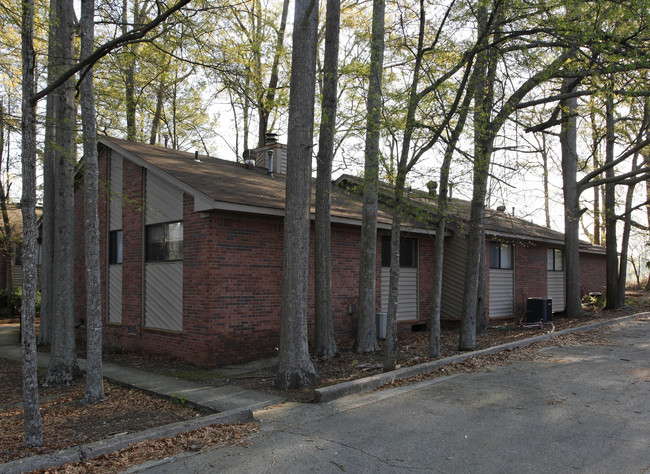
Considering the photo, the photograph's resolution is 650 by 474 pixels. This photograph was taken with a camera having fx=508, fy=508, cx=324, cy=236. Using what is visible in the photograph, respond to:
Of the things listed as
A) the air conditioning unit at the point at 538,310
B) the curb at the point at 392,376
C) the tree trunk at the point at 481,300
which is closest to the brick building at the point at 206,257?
the tree trunk at the point at 481,300

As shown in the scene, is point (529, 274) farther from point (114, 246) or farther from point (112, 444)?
point (112, 444)

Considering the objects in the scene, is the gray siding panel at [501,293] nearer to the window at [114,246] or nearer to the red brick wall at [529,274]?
the red brick wall at [529,274]

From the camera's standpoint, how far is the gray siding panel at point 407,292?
1455 cm

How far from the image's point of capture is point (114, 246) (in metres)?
13.5

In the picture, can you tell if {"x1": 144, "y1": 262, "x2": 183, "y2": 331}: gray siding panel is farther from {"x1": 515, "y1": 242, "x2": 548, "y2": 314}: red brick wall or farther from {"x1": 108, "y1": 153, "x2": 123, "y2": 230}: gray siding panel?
{"x1": 515, "y1": 242, "x2": 548, "y2": 314}: red brick wall

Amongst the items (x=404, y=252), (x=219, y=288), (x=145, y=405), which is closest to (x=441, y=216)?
(x=219, y=288)

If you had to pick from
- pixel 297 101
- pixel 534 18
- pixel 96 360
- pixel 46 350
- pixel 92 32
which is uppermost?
pixel 534 18

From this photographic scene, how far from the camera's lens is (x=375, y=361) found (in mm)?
10195

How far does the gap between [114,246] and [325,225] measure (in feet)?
20.7

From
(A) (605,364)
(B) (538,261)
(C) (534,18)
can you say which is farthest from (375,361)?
(B) (538,261)

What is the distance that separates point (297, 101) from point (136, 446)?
18.3 ft

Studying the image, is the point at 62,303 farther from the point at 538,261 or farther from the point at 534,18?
the point at 538,261

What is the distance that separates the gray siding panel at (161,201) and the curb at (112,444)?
5.66 m

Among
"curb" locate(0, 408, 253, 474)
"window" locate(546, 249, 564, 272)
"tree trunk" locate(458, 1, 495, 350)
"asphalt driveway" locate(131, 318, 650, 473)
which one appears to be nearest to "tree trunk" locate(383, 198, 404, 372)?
"asphalt driveway" locate(131, 318, 650, 473)
